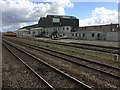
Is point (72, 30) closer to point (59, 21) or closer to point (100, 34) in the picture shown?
point (59, 21)

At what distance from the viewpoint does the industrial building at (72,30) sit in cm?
6378

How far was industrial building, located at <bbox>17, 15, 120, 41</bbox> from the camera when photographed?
6378 cm

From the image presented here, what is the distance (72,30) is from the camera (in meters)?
91.9

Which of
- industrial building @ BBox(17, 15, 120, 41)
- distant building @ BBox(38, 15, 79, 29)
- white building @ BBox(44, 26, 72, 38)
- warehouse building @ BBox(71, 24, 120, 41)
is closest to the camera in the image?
warehouse building @ BBox(71, 24, 120, 41)

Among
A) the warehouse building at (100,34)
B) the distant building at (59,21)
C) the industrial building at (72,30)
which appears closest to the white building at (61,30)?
the industrial building at (72,30)

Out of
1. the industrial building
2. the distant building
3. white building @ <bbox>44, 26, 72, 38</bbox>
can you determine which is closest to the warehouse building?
the industrial building

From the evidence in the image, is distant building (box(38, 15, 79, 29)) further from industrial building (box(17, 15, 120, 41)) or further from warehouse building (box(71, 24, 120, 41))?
warehouse building (box(71, 24, 120, 41))

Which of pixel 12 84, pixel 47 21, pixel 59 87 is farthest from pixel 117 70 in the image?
pixel 47 21

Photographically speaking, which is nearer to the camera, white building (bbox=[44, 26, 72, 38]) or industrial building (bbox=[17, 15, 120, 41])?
industrial building (bbox=[17, 15, 120, 41])

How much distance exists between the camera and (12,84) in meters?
10.1

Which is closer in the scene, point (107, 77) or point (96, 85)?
point (96, 85)

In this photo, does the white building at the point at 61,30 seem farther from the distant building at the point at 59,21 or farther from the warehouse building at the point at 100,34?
the warehouse building at the point at 100,34

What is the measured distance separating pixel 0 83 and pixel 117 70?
686 centimetres

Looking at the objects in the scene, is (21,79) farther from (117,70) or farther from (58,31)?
(58,31)
